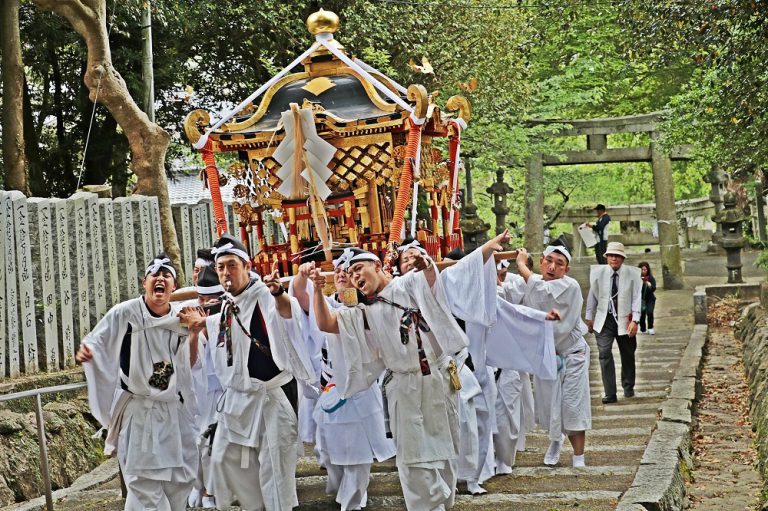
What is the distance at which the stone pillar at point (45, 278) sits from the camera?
390 inches

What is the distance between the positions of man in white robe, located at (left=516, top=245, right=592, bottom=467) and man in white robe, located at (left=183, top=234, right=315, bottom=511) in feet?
9.10

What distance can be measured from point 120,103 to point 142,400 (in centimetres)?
639

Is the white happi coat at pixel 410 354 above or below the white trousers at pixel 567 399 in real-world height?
above

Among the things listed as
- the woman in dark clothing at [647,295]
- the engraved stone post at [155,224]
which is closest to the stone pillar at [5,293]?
the engraved stone post at [155,224]

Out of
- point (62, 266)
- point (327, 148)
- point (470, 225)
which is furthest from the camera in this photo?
point (470, 225)

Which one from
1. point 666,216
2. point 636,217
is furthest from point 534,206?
point 636,217

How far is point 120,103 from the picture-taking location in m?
12.6

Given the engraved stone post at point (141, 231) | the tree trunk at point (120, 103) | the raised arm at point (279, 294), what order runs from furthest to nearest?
the tree trunk at point (120, 103)
the engraved stone post at point (141, 231)
the raised arm at point (279, 294)

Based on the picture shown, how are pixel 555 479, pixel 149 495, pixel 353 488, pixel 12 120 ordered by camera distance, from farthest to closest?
pixel 12 120, pixel 555 479, pixel 353 488, pixel 149 495

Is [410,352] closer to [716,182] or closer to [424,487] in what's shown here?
[424,487]

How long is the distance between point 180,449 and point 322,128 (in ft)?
13.2

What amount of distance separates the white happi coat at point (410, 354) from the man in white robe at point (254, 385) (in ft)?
1.17

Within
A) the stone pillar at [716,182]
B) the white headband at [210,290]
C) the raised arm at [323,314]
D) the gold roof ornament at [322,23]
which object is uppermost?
the gold roof ornament at [322,23]

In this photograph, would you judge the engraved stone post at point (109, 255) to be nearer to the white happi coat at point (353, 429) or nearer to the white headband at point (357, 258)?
the white happi coat at point (353, 429)
